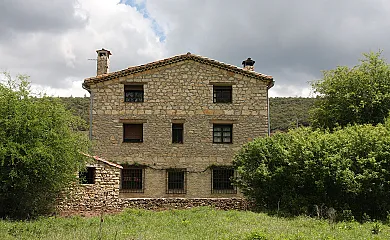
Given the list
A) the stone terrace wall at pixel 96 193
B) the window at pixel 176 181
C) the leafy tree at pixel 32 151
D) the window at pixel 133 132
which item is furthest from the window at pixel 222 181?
the leafy tree at pixel 32 151

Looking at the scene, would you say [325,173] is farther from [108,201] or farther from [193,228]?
[108,201]

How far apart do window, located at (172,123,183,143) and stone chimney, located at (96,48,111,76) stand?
16.7 ft

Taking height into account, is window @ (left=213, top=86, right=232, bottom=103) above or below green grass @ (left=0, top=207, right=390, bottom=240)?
above

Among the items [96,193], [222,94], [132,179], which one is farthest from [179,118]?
[96,193]

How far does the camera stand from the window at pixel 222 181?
20422mm

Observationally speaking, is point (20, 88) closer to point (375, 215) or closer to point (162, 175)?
point (162, 175)

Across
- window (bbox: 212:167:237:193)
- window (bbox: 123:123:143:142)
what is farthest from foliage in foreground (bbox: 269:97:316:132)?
window (bbox: 123:123:143:142)

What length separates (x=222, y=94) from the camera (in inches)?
830

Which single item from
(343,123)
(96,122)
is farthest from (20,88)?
(343,123)

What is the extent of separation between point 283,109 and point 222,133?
120 ft

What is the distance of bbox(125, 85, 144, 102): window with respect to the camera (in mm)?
20719

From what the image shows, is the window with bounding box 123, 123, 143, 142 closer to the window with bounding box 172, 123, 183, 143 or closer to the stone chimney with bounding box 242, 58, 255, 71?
the window with bounding box 172, 123, 183, 143

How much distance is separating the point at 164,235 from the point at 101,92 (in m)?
11.3

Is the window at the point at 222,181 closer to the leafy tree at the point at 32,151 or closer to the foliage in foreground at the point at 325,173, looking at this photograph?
the foliage in foreground at the point at 325,173
